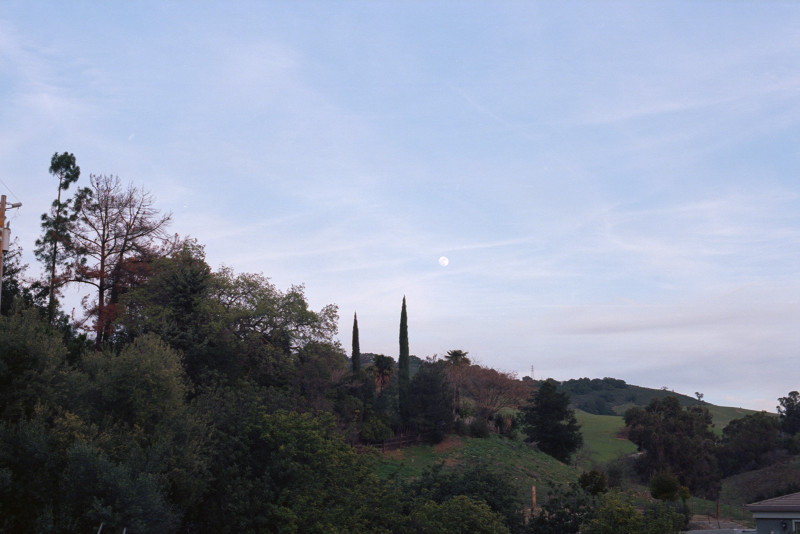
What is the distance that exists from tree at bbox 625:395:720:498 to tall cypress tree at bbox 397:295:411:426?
22598mm

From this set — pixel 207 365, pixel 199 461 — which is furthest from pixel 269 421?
Result: pixel 207 365

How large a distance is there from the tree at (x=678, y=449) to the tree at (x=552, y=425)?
653cm

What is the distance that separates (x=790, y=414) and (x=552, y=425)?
4000 cm

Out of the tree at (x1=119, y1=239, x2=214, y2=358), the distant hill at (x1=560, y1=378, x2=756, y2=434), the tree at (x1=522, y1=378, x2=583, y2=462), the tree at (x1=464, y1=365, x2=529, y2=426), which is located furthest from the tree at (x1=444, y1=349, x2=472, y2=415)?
the distant hill at (x1=560, y1=378, x2=756, y2=434)

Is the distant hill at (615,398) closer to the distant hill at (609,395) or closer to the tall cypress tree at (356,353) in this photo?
the distant hill at (609,395)

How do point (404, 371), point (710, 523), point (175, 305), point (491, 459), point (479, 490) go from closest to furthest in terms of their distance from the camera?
1. point (479, 490)
2. point (175, 305)
3. point (710, 523)
4. point (491, 459)
5. point (404, 371)

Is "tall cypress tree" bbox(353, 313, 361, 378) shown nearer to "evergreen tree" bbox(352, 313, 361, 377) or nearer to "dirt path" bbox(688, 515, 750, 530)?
"evergreen tree" bbox(352, 313, 361, 377)

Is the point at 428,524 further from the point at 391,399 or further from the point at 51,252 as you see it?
the point at 391,399

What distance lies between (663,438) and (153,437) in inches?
1980

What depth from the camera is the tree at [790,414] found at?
79.7 meters

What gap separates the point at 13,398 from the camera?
19.3 meters

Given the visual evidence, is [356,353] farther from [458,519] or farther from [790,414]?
[790,414]

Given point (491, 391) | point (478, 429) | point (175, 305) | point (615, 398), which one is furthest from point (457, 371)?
point (615, 398)

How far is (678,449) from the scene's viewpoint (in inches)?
2343
